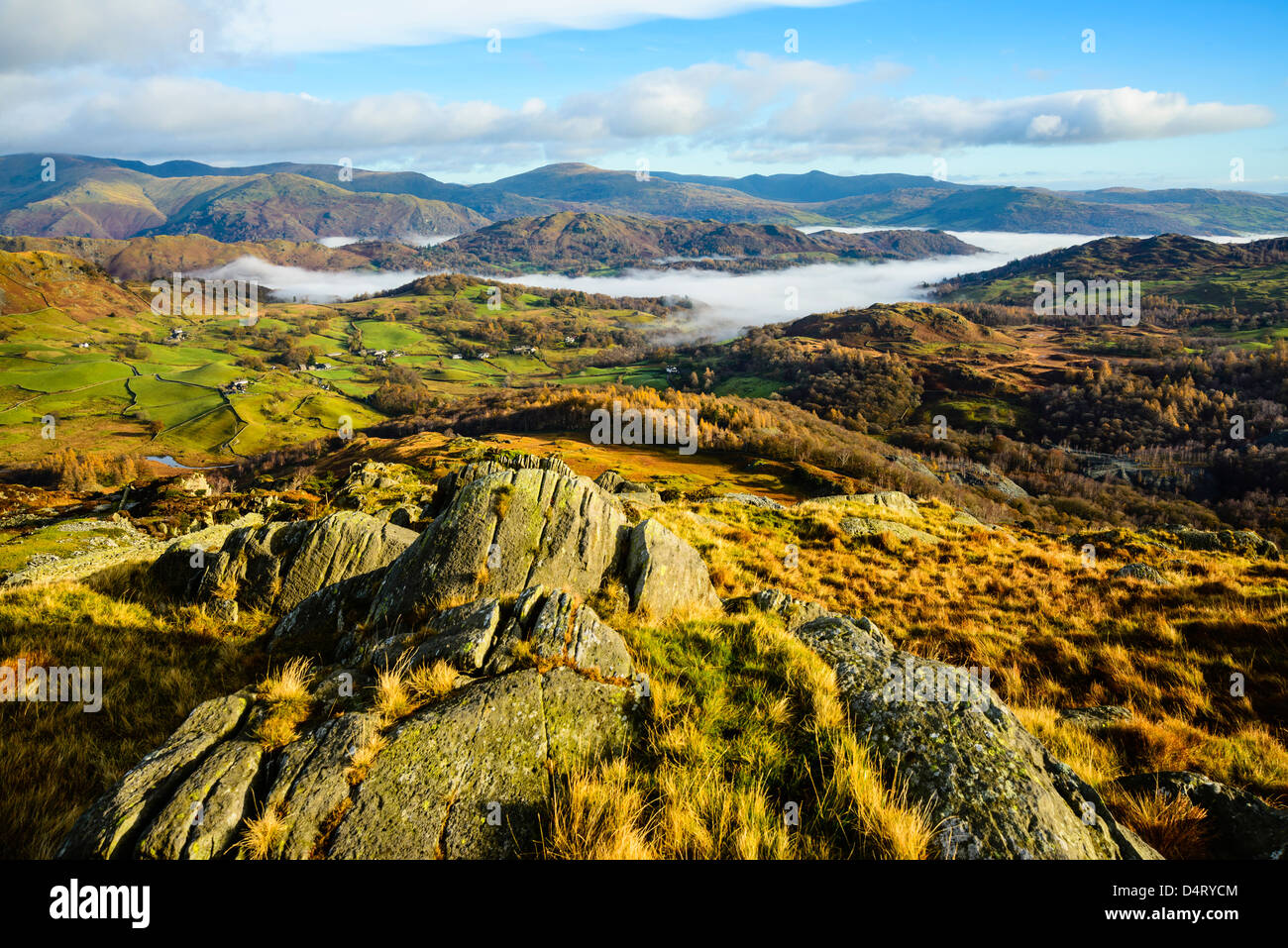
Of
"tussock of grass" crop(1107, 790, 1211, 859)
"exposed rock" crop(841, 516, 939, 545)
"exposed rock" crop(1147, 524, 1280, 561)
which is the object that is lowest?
"exposed rock" crop(1147, 524, 1280, 561)

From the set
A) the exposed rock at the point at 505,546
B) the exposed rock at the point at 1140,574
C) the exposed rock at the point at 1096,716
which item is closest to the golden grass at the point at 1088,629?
the exposed rock at the point at 1096,716

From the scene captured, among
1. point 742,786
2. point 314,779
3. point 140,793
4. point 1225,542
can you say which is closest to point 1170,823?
point 742,786

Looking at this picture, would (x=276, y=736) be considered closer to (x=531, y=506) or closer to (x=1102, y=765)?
(x=531, y=506)

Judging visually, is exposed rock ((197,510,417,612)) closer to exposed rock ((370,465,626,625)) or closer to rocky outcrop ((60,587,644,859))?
exposed rock ((370,465,626,625))

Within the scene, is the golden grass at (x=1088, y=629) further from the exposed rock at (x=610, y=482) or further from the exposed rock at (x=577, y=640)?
the exposed rock at (x=610, y=482)

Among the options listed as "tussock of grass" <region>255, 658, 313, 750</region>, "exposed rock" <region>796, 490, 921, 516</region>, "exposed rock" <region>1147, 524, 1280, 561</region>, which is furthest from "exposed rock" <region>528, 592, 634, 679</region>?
"exposed rock" <region>1147, 524, 1280, 561</region>

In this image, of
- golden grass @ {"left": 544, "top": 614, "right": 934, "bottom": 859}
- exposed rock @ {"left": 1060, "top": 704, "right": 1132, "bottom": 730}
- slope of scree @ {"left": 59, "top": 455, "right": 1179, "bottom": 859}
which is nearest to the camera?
golden grass @ {"left": 544, "top": 614, "right": 934, "bottom": 859}

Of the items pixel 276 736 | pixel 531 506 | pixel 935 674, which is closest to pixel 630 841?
pixel 276 736
